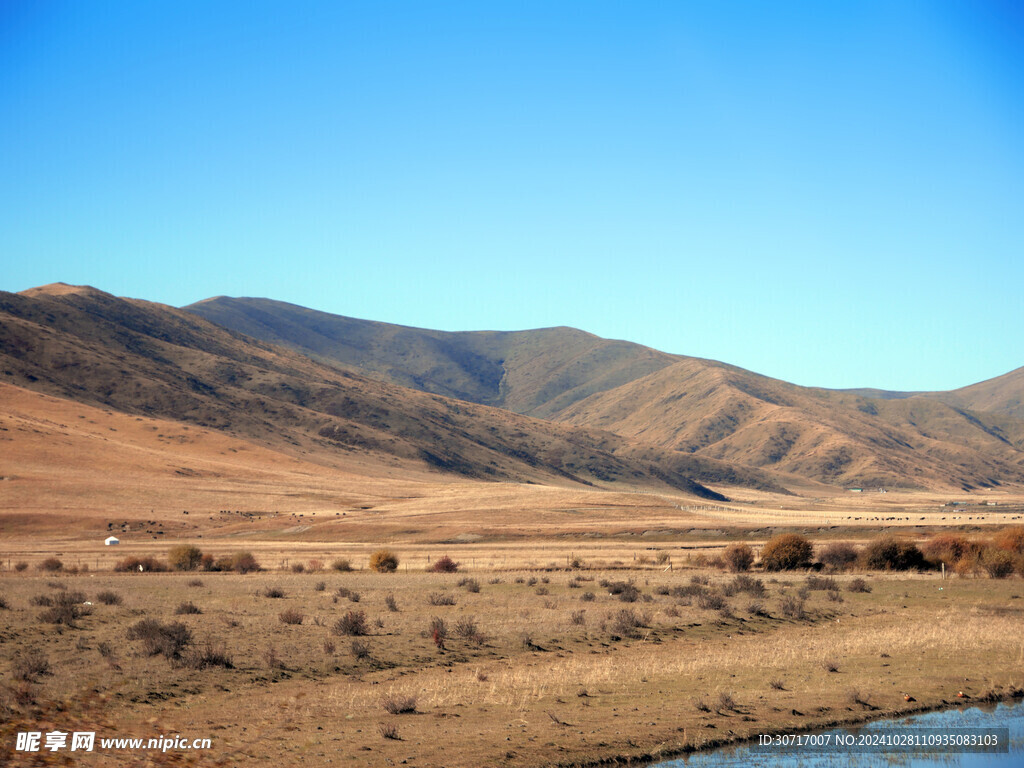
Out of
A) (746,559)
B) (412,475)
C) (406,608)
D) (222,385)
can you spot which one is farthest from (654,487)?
(406,608)

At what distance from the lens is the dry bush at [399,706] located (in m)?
17.1

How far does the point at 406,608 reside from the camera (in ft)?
98.9

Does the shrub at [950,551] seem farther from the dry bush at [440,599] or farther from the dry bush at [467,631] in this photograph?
the dry bush at [467,631]

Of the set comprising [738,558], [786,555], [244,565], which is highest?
[786,555]

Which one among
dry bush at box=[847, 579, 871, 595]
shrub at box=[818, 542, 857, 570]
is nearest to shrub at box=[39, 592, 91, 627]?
dry bush at box=[847, 579, 871, 595]

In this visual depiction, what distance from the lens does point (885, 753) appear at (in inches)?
613

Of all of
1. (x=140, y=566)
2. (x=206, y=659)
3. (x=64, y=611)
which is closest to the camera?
(x=206, y=659)

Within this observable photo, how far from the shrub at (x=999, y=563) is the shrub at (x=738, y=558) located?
11.5 metres

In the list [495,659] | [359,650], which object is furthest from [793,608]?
[359,650]

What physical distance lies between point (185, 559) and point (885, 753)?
41214 mm

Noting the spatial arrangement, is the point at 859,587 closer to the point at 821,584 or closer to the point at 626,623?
the point at 821,584

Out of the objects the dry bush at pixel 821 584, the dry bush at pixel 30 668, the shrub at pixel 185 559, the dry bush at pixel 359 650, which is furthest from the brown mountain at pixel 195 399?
the dry bush at pixel 30 668

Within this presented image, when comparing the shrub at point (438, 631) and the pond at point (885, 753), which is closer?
the pond at point (885, 753)

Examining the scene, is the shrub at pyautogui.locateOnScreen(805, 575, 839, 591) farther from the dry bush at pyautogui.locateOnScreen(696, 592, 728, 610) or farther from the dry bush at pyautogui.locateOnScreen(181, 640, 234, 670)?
the dry bush at pyautogui.locateOnScreen(181, 640, 234, 670)
